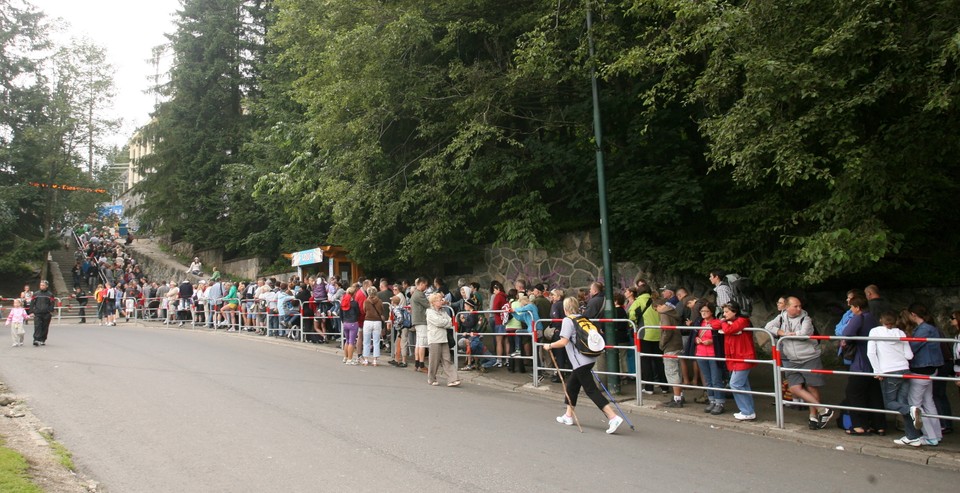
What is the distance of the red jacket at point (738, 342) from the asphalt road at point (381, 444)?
98 cm

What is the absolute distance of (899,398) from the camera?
312 inches

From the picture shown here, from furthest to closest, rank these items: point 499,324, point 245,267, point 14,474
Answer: point 245,267 → point 499,324 → point 14,474

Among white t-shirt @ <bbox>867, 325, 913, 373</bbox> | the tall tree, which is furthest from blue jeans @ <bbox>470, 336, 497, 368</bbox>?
the tall tree

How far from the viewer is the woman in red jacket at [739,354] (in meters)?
9.30

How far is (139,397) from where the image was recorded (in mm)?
10359

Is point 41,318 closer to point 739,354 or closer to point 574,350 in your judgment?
point 574,350

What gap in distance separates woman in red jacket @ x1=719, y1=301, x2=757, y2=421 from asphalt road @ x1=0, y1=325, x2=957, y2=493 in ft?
2.18

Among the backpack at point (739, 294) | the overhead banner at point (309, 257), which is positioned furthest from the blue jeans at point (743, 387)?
the overhead banner at point (309, 257)

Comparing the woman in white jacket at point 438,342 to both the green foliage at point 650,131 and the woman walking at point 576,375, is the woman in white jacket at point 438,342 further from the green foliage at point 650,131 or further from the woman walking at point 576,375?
the green foliage at point 650,131

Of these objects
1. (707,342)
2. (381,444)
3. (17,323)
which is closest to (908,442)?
(707,342)

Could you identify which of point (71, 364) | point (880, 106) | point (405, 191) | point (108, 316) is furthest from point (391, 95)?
point (108, 316)

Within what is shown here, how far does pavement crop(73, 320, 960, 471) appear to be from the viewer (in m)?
7.59

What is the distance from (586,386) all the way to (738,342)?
2423 mm

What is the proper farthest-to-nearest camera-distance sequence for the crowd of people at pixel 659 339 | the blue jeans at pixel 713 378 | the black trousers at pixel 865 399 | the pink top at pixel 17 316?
the pink top at pixel 17 316 → the blue jeans at pixel 713 378 → the black trousers at pixel 865 399 → the crowd of people at pixel 659 339
